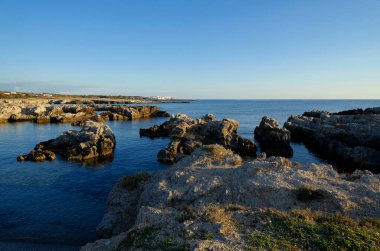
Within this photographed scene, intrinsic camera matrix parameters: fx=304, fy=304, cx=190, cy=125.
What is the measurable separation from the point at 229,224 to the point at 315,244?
12.7 feet

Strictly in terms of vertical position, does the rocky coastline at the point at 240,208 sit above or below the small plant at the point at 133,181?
above

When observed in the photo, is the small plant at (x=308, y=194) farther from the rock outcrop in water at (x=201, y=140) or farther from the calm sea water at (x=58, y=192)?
the rock outcrop in water at (x=201, y=140)

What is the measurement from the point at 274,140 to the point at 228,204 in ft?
150

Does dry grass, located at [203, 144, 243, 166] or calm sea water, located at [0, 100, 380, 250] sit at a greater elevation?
dry grass, located at [203, 144, 243, 166]

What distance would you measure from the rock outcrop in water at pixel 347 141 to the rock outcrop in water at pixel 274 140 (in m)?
6.24

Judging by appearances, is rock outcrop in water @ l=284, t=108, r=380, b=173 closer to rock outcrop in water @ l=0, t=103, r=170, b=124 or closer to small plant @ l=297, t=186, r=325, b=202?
small plant @ l=297, t=186, r=325, b=202

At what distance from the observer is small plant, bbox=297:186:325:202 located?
67.9ft

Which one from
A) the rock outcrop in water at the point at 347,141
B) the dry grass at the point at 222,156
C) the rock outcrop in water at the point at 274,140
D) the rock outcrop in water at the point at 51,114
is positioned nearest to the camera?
the dry grass at the point at 222,156

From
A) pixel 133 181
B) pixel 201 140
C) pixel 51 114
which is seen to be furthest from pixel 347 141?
pixel 51 114

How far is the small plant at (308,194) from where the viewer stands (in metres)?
20.7

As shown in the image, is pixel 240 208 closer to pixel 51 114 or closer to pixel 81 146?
pixel 81 146

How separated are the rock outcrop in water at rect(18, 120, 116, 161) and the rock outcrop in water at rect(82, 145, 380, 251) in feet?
83.9

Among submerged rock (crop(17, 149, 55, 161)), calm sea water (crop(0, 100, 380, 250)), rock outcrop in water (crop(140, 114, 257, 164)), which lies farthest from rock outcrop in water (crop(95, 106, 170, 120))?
submerged rock (crop(17, 149, 55, 161))

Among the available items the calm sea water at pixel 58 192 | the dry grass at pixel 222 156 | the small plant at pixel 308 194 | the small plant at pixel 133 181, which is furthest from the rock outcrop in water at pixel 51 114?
the small plant at pixel 308 194
